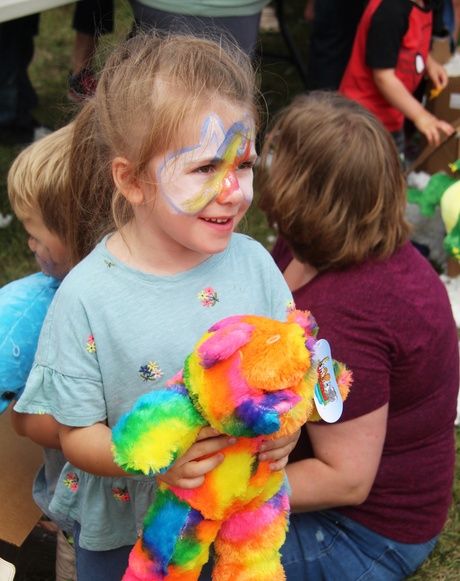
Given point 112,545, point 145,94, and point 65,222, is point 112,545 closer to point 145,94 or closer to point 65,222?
point 65,222

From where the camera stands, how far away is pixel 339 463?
1551 mm

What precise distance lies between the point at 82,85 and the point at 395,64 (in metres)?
1.98

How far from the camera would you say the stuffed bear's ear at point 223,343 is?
106 centimetres

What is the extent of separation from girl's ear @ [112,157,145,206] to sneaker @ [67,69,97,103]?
0.27 m

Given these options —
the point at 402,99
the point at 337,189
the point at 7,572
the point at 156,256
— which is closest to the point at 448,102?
the point at 402,99

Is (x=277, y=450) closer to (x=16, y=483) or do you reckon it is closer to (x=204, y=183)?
(x=204, y=183)

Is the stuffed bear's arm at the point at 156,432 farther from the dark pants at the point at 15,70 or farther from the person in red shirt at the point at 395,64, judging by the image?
the dark pants at the point at 15,70

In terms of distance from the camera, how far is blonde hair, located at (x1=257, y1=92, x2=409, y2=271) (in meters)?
1.61

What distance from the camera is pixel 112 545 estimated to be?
1.39 metres

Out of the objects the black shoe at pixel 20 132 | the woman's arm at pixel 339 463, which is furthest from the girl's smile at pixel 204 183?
the black shoe at pixel 20 132

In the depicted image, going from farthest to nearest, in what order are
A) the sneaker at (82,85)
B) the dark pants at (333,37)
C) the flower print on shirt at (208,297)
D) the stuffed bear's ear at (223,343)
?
the dark pants at (333,37) < the sneaker at (82,85) < the flower print on shirt at (208,297) < the stuffed bear's ear at (223,343)

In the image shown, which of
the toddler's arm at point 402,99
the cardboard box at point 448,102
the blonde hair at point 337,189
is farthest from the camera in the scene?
the cardboard box at point 448,102

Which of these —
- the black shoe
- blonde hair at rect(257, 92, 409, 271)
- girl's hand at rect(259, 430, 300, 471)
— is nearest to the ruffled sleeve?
girl's hand at rect(259, 430, 300, 471)

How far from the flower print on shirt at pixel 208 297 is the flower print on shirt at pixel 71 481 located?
0.38m
